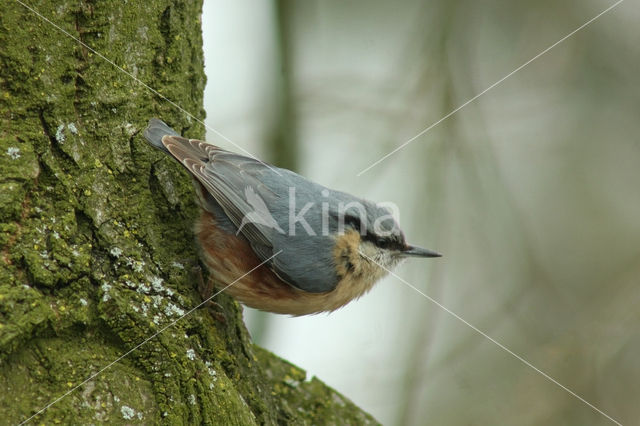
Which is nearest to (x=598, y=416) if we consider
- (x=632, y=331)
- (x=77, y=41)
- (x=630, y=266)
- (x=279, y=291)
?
(x=632, y=331)

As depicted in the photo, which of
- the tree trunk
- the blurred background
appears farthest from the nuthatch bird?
the blurred background

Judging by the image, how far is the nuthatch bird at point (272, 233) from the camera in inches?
109

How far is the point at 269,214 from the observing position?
2.85 m

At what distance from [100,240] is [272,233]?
0.79 m

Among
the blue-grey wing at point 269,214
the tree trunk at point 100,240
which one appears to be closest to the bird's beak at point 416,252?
the blue-grey wing at point 269,214

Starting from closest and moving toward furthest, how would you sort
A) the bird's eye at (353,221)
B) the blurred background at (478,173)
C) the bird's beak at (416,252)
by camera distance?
the bird's eye at (353,221), the bird's beak at (416,252), the blurred background at (478,173)

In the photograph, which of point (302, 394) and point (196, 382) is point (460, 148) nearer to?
point (302, 394)

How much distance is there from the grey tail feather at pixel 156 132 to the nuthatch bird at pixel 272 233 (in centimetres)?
9

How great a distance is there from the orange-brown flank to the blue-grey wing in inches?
2.0

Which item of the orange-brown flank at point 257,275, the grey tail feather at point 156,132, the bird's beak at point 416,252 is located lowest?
the orange-brown flank at point 257,275

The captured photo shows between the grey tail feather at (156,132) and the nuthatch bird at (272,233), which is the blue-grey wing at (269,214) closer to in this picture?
the nuthatch bird at (272,233)

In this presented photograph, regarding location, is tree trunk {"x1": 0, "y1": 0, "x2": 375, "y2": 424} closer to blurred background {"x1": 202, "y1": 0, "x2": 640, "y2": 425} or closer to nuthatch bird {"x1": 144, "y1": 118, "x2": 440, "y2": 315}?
nuthatch bird {"x1": 144, "y1": 118, "x2": 440, "y2": 315}

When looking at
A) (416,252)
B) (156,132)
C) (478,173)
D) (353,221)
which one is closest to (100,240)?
(156,132)

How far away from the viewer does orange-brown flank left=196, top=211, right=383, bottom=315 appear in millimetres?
2770
